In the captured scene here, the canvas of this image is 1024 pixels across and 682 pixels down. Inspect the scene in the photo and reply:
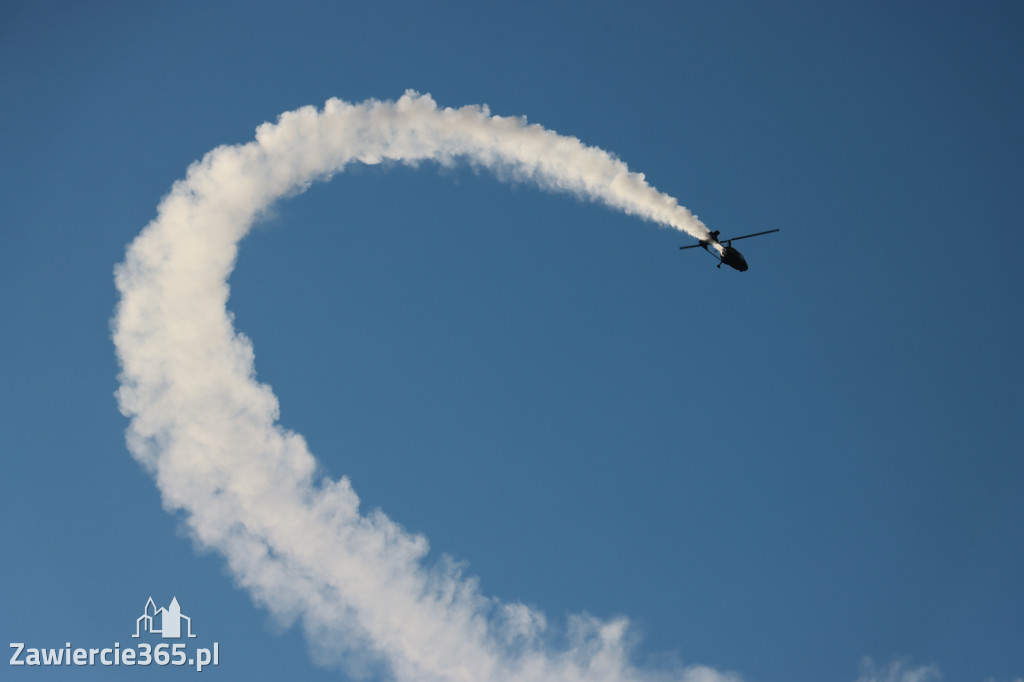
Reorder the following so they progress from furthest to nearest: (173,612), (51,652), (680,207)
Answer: (173,612) < (51,652) < (680,207)

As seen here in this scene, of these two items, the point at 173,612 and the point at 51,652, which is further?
the point at 173,612

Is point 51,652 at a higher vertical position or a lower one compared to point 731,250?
lower

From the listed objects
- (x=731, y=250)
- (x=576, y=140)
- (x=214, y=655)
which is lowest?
(x=214, y=655)

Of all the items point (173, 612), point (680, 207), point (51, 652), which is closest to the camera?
point (680, 207)

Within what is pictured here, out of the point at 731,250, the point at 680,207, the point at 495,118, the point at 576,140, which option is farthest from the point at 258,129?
the point at 731,250

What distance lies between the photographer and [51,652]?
7094cm

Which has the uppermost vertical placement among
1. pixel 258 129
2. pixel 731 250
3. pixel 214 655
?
pixel 258 129

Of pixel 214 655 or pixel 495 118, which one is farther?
pixel 214 655

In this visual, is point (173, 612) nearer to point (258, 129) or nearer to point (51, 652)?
point (51, 652)

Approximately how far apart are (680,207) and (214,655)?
55398 millimetres

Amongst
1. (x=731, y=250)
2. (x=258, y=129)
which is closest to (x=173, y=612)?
(x=258, y=129)

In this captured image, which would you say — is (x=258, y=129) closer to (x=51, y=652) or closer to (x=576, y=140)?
(x=576, y=140)

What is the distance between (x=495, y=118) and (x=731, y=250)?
20.2 m

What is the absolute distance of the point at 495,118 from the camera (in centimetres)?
6219
